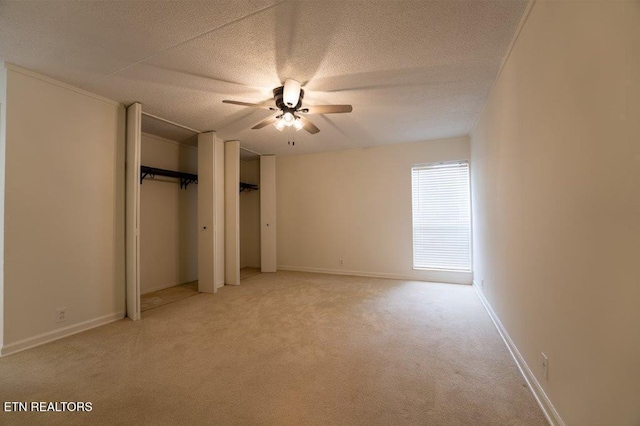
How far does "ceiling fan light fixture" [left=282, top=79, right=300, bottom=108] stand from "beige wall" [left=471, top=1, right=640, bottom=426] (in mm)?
1826

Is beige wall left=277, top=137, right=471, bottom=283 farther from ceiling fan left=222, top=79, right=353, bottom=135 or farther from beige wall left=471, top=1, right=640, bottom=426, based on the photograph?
beige wall left=471, top=1, right=640, bottom=426

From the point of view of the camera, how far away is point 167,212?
4.45 m

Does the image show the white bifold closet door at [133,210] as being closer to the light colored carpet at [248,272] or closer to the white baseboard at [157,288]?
the white baseboard at [157,288]

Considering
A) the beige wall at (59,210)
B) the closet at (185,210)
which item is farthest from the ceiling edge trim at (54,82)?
the closet at (185,210)

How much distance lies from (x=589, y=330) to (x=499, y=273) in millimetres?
1629

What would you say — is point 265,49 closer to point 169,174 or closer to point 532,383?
point 169,174

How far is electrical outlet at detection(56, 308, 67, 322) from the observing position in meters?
2.54

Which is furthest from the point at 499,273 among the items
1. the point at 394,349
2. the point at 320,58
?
the point at 320,58

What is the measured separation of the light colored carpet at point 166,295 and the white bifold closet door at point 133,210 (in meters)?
0.45

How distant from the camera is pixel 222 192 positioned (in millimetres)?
4516

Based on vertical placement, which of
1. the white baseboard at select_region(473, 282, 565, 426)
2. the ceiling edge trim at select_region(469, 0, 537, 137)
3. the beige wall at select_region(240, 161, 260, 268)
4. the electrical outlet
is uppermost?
the ceiling edge trim at select_region(469, 0, 537, 137)

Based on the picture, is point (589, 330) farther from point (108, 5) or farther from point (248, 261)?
point (248, 261)

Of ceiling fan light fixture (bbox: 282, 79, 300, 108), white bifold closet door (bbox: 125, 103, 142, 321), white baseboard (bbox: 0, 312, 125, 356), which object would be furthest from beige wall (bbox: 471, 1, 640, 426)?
white baseboard (bbox: 0, 312, 125, 356)

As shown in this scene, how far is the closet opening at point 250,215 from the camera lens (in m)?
6.09
